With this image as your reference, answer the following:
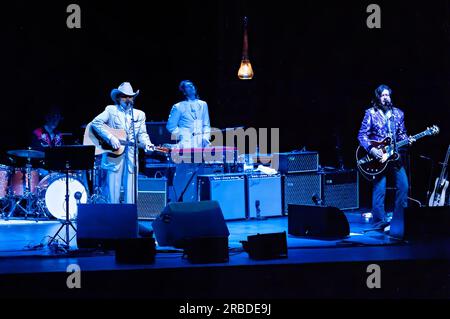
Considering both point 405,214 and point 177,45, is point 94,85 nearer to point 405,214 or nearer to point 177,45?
point 177,45

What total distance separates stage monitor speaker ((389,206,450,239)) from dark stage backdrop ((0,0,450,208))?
353 centimetres

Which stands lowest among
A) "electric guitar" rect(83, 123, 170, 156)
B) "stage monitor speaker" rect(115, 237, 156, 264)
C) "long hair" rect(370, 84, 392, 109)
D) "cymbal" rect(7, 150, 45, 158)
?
"stage monitor speaker" rect(115, 237, 156, 264)

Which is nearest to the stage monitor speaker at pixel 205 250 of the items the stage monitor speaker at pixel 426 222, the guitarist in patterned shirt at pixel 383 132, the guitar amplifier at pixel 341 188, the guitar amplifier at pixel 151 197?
the stage monitor speaker at pixel 426 222

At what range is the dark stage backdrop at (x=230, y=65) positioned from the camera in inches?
496

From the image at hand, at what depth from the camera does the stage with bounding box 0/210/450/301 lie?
7.60m

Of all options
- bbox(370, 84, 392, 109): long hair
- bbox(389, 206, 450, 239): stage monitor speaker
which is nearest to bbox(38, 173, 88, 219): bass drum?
bbox(370, 84, 392, 109): long hair

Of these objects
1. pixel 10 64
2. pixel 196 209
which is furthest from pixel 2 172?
pixel 196 209

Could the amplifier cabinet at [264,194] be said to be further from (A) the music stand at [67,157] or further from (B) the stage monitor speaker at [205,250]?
(B) the stage monitor speaker at [205,250]

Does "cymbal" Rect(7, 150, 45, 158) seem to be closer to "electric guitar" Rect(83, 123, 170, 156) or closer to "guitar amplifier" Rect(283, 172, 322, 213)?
"electric guitar" Rect(83, 123, 170, 156)

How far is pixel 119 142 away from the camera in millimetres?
9945

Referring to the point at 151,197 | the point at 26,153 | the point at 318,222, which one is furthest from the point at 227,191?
the point at 26,153

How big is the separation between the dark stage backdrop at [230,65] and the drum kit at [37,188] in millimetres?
1313

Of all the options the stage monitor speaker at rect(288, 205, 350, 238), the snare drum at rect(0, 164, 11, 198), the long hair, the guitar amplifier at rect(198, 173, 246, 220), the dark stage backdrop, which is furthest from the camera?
the dark stage backdrop

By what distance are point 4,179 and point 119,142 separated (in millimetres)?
3214
